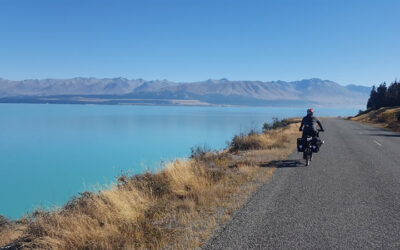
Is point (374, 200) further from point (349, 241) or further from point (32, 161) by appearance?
point (32, 161)

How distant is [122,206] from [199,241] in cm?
187

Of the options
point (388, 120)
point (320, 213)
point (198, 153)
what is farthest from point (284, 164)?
point (388, 120)

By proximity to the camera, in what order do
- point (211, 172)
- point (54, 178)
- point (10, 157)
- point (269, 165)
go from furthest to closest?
point (10, 157), point (54, 178), point (269, 165), point (211, 172)

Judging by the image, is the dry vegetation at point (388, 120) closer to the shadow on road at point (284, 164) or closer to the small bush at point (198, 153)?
the shadow on road at point (284, 164)

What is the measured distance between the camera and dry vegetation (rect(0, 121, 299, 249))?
443 centimetres

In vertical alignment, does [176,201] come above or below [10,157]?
above

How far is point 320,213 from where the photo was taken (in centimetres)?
543

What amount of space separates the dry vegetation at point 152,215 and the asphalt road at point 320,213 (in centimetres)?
48

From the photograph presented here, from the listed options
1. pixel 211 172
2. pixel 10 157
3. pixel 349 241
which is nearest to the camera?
pixel 349 241

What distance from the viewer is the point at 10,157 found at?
31984 mm

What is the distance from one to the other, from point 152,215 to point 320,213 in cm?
329

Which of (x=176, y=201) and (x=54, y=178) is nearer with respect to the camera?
(x=176, y=201)

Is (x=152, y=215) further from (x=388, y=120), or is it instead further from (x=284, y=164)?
(x=388, y=120)

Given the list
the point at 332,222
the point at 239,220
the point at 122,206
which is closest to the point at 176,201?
the point at 122,206
